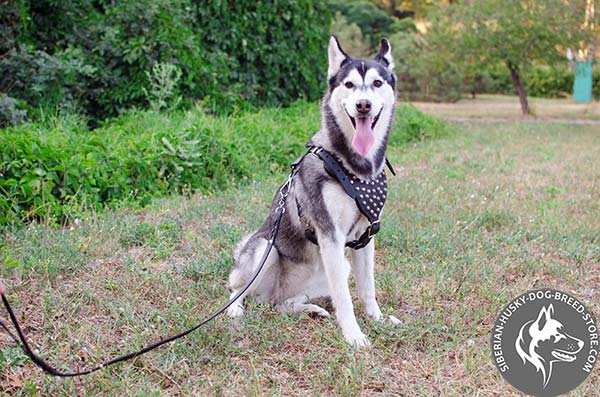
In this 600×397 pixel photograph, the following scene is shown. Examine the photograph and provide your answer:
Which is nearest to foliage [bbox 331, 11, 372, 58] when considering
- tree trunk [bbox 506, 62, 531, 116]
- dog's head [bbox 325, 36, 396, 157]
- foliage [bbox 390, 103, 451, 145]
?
tree trunk [bbox 506, 62, 531, 116]

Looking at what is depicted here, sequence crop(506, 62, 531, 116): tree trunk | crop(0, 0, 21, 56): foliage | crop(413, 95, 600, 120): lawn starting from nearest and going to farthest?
crop(0, 0, 21, 56): foliage → crop(506, 62, 531, 116): tree trunk → crop(413, 95, 600, 120): lawn

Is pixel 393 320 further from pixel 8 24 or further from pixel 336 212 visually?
pixel 8 24

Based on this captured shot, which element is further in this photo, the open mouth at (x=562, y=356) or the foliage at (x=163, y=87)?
the foliage at (x=163, y=87)

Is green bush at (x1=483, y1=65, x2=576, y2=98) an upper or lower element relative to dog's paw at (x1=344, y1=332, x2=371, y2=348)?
lower

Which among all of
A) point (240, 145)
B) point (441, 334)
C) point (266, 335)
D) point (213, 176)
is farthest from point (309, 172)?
point (240, 145)

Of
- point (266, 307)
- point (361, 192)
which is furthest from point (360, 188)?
point (266, 307)

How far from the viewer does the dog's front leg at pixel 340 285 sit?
3031mm

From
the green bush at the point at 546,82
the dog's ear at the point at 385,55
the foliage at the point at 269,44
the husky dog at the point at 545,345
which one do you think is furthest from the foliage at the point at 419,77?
the husky dog at the point at 545,345

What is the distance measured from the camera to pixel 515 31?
16.1 m

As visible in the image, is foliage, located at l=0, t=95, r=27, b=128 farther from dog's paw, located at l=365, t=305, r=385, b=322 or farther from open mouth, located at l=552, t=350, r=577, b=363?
open mouth, located at l=552, t=350, r=577, b=363

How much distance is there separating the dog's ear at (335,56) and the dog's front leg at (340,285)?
932mm

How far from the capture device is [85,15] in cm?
844

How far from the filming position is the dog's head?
9.90 feet

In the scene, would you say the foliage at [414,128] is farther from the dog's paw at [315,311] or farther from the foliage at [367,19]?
the foliage at [367,19]
